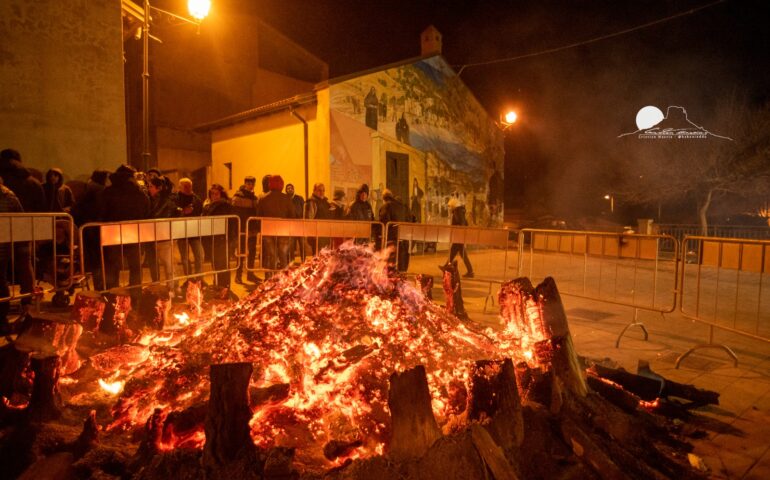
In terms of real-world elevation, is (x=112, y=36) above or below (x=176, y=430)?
above

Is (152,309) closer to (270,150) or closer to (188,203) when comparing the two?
(188,203)

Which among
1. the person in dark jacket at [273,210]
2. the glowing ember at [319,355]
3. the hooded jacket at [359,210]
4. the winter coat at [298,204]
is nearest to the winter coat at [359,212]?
the hooded jacket at [359,210]

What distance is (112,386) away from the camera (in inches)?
163

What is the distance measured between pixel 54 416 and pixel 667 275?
42.1 ft

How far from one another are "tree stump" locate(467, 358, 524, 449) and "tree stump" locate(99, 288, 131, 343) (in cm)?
410

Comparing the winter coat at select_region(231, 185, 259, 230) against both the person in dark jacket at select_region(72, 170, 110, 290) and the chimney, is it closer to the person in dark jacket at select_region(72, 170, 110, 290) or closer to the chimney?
the person in dark jacket at select_region(72, 170, 110, 290)

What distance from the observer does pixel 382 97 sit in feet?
55.4

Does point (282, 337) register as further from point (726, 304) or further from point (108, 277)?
point (726, 304)

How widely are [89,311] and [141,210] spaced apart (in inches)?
91.2

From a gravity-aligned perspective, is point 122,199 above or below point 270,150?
below

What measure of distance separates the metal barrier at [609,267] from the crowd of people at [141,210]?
8.51 feet

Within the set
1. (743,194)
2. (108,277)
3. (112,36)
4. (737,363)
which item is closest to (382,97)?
(112,36)

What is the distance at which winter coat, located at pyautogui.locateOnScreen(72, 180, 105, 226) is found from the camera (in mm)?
6922

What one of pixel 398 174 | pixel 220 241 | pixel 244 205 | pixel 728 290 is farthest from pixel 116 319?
pixel 398 174
